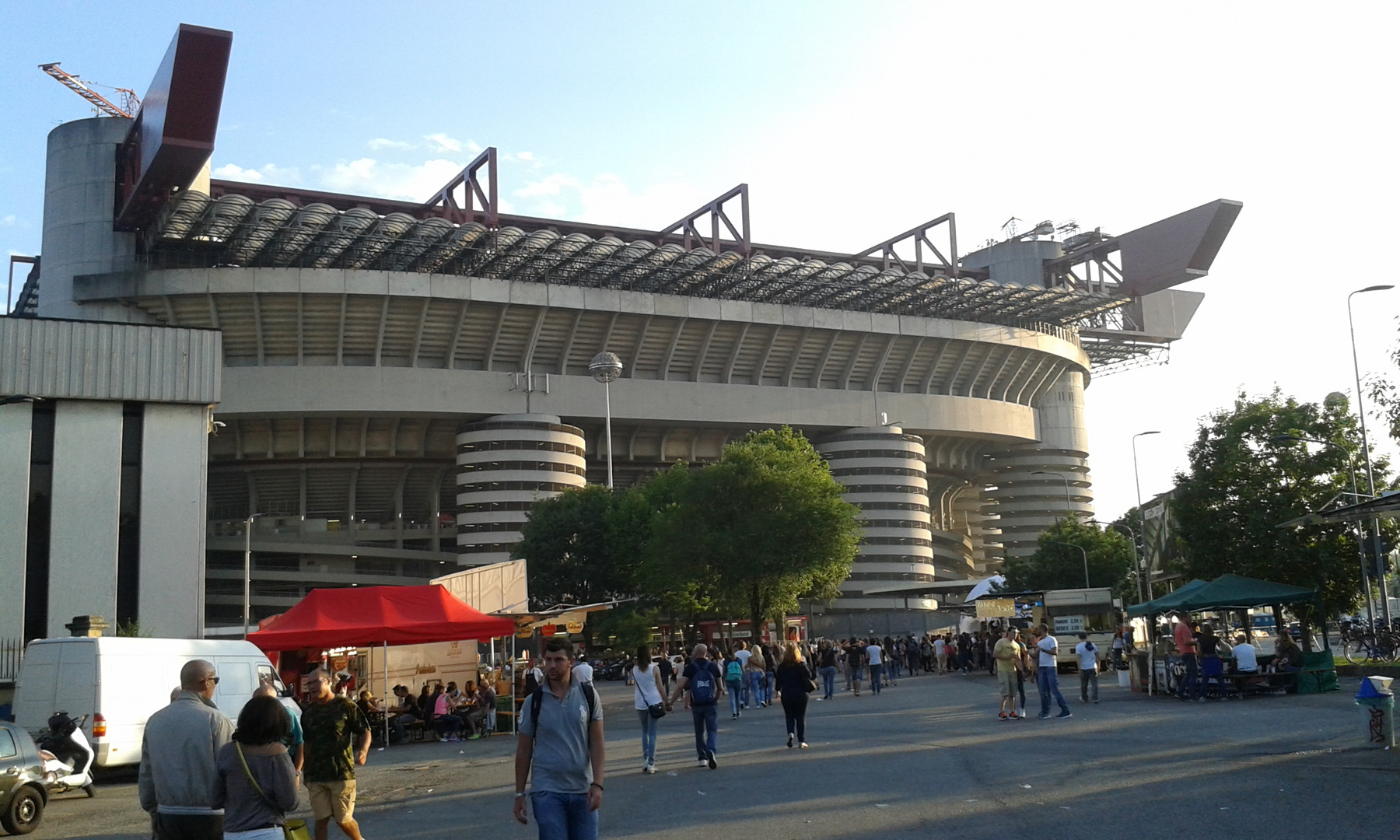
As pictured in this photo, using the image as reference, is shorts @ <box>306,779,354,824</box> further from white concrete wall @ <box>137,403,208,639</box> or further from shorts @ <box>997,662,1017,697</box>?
white concrete wall @ <box>137,403,208,639</box>

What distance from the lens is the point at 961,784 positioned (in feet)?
40.5

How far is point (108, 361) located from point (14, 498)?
395cm

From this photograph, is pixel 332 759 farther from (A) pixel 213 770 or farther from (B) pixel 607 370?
(B) pixel 607 370

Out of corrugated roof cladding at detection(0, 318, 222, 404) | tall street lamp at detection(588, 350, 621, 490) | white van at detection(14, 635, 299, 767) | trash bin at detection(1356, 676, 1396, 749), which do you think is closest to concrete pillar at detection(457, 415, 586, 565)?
tall street lamp at detection(588, 350, 621, 490)

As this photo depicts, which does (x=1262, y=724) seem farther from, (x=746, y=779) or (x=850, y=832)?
(x=850, y=832)

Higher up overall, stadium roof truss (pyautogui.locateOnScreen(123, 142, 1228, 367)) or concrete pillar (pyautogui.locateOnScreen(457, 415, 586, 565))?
stadium roof truss (pyautogui.locateOnScreen(123, 142, 1228, 367))

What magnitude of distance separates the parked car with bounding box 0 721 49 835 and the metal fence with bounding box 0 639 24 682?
17.8 m

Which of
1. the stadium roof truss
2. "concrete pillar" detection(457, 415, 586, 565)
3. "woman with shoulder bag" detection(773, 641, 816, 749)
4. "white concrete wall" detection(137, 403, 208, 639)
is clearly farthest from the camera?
"concrete pillar" detection(457, 415, 586, 565)

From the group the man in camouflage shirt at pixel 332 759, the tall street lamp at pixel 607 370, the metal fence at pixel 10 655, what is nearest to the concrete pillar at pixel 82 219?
the tall street lamp at pixel 607 370

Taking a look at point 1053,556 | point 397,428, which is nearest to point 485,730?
point 397,428

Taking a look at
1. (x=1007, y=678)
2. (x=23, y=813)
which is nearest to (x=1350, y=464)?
(x=1007, y=678)

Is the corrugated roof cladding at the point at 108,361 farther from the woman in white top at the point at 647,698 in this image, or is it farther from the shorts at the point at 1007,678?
the shorts at the point at 1007,678

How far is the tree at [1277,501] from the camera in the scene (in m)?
32.8

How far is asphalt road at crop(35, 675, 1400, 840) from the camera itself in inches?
389
